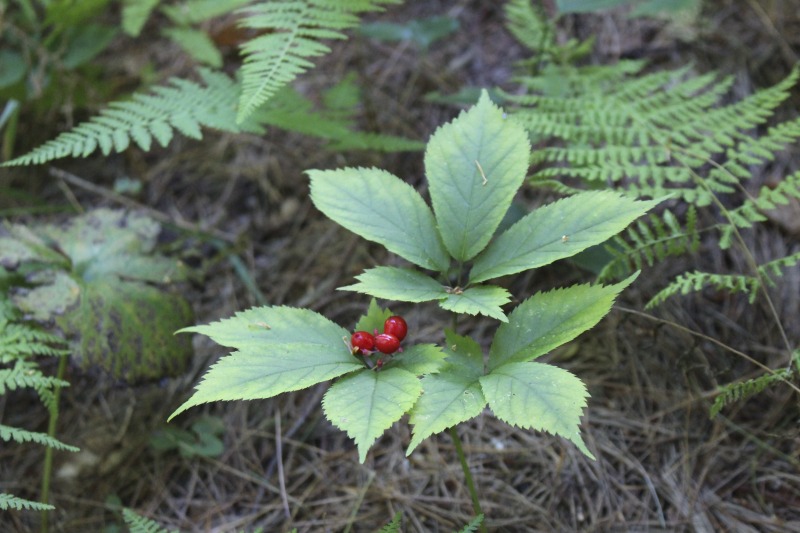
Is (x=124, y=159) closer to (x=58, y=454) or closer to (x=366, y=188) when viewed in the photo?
(x=58, y=454)

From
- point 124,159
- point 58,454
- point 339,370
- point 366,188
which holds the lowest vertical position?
point 58,454

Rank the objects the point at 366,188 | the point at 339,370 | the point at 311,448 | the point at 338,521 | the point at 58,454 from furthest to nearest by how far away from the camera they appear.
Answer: the point at 58,454 < the point at 311,448 < the point at 338,521 < the point at 366,188 < the point at 339,370

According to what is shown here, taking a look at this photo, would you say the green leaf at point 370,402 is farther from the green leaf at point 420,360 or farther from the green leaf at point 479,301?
the green leaf at point 479,301

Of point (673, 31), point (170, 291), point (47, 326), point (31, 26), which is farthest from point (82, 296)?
point (673, 31)

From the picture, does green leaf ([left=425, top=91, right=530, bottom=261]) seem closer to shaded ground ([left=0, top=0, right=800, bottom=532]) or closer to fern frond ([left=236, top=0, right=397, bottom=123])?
fern frond ([left=236, top=0, right=397, bottom=123])

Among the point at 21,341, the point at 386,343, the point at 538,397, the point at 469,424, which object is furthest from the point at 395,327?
the point at 21,341

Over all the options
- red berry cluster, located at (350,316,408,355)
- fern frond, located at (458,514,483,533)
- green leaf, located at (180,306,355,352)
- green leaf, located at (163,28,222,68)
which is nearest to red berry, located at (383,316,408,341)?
red berry cluster, located at (350,316,408,355)

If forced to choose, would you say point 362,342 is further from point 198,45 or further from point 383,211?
point 198,45
